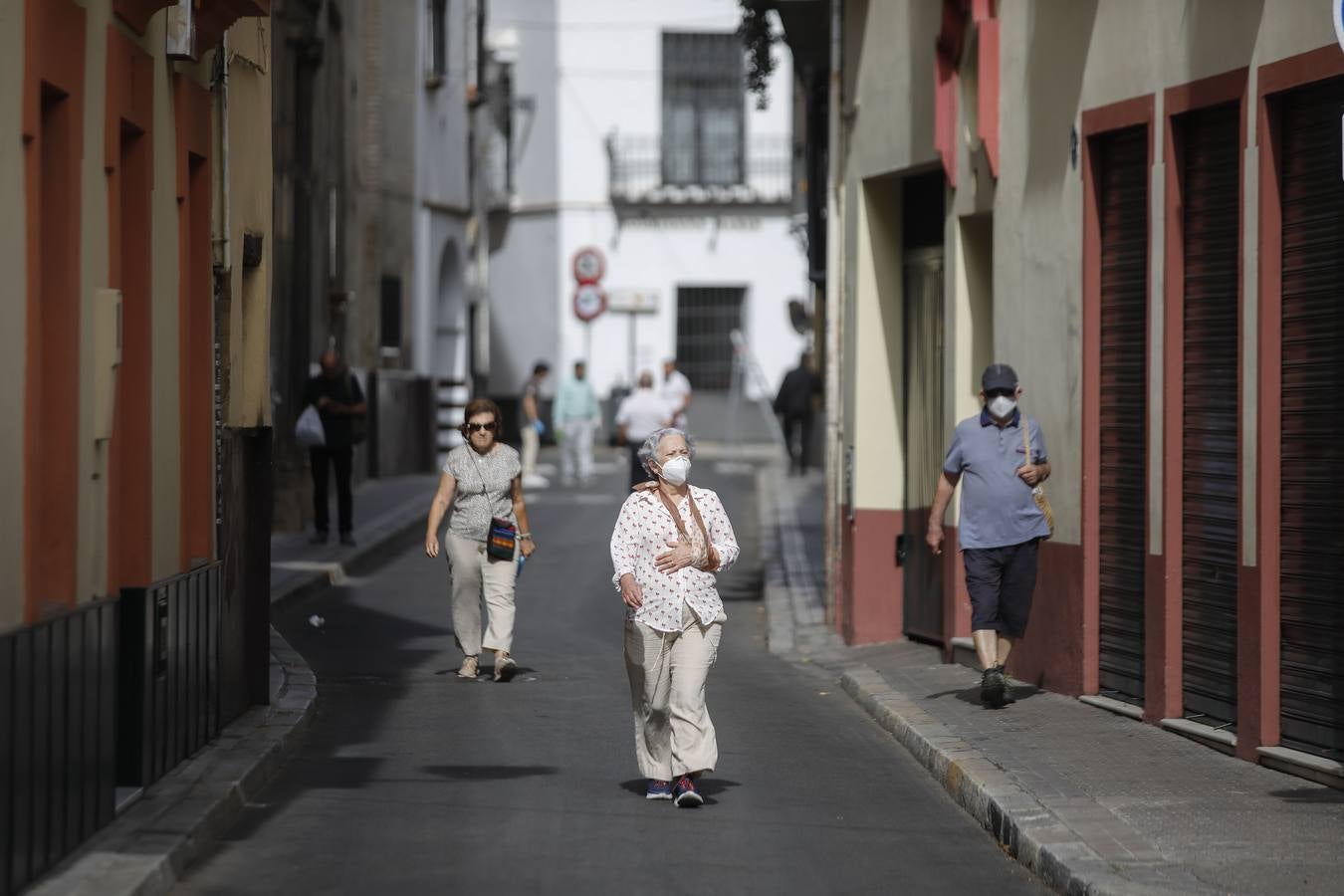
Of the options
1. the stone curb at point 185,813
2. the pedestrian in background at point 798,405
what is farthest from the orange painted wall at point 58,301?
the pedestrian in background at point 798,405

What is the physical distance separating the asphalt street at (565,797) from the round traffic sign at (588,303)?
22.5 metres

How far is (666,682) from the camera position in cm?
956

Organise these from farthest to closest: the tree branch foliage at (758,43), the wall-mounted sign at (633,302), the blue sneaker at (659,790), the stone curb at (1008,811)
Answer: the wall-mounted sign at (633,302), the tree branch foliage at (758,43), the blue sneaker at (659,790), the stone curb at (1008,811)

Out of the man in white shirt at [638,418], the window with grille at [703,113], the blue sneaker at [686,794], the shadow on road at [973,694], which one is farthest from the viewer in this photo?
the window with grille at [703,113]

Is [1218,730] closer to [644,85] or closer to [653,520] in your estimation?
[653,520]

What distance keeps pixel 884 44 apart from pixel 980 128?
2362 mm

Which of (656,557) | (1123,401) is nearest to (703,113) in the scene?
(1123,401)


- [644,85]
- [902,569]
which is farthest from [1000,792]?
[644,85]

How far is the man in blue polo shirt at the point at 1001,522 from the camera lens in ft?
39.4

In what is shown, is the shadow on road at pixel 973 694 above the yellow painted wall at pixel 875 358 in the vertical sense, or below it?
below

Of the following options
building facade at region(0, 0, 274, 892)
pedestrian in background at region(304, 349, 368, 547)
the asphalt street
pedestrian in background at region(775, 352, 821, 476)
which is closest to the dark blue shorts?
the asphalt street

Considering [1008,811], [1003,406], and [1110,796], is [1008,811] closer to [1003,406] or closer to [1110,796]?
[1110,796]

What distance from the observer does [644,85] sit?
46.4 metres

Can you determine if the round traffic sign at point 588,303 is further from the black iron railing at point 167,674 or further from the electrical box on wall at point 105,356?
the electrical box on wall at point 105,356
